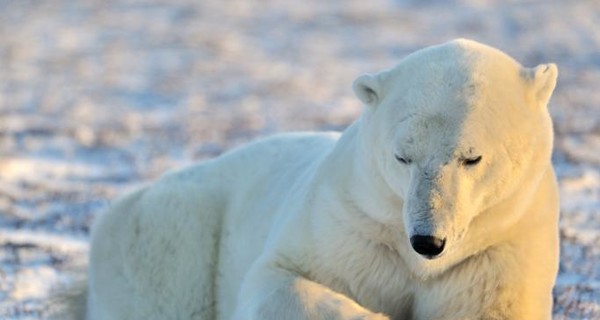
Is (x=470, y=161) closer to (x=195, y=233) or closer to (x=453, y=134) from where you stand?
(x=453, y=134)

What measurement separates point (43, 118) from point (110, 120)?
649 millimetres

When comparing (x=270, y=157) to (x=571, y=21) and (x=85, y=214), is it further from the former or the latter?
(x=571, y=21)

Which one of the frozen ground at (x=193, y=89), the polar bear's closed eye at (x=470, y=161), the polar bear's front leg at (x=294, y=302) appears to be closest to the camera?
the polar bear's closed eye at (x=470, y=161)

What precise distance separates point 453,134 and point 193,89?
36.3 ft

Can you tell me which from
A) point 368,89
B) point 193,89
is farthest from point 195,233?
point 193,89

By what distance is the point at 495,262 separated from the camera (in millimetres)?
3580

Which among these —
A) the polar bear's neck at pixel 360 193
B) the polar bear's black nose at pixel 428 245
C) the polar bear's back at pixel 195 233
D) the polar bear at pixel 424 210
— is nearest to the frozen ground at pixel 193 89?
the polar bear's back at pixel 195 233

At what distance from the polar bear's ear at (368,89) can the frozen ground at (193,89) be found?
1637 mm

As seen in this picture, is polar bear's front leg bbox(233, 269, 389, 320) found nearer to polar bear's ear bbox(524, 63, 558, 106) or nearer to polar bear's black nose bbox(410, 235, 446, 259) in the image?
polar bear's black nose bbox(410, 235, 446, 259)

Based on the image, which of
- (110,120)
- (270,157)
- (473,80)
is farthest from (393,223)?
(110,120)

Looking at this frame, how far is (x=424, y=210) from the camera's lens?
10.3ft

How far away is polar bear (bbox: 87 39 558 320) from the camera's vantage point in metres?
3.24

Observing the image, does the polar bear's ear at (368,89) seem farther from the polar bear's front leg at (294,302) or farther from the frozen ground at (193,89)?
the frozen ground at (193,89)

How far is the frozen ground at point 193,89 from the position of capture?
22.5 ft
